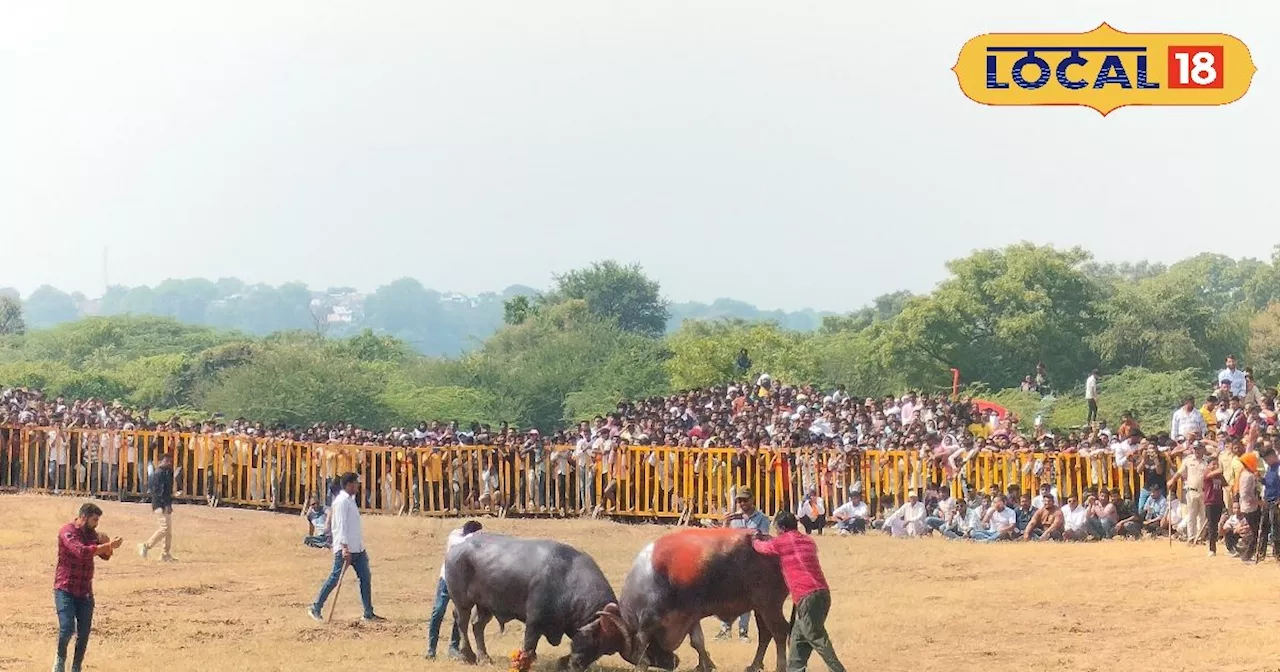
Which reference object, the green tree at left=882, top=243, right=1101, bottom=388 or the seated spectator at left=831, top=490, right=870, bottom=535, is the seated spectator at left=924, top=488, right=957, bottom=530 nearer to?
the seated spectator at left=831, top=490, right=870, bottom=535

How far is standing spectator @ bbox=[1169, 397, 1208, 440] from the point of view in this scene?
25500 millimetres

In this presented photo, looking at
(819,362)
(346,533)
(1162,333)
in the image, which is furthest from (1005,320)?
(346,533)

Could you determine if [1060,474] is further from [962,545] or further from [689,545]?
[689,545]

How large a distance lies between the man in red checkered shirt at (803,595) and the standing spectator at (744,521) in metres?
1.30

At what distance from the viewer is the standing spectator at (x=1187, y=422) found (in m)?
25.5

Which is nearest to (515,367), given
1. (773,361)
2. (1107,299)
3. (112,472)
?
(773,361)

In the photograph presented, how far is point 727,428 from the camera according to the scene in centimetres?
3075

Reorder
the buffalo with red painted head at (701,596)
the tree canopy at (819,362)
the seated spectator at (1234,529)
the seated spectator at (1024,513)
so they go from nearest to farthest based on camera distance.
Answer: the buffalo with red painted head at (701,596) < the seated spectator at (1234,529) < the seated spectator at (1024,513) < the tree canopy at (819,362)

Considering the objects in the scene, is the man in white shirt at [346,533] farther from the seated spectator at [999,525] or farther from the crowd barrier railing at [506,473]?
the seated spectator at [999,525]

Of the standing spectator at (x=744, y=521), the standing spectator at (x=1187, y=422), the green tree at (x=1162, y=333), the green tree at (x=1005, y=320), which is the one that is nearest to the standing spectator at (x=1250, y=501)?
the standing spectator at (x=1187, y=422)

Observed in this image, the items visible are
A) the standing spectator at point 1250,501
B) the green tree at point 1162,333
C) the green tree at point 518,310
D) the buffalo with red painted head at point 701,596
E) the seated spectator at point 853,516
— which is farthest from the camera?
the green tree at point 518,310

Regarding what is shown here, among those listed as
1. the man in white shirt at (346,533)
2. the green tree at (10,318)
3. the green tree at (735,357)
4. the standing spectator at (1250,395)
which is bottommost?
the man in white shirt at (346,533)

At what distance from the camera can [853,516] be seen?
89.2ft

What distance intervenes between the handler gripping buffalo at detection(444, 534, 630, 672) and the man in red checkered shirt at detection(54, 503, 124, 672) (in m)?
3.51
